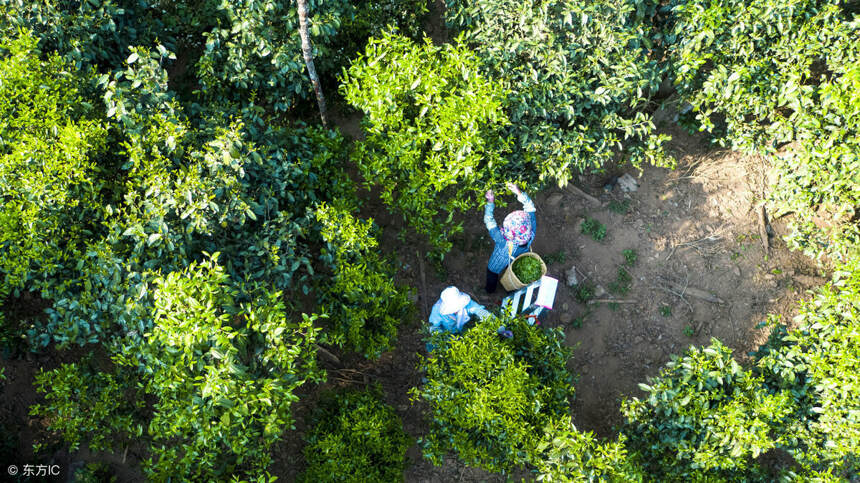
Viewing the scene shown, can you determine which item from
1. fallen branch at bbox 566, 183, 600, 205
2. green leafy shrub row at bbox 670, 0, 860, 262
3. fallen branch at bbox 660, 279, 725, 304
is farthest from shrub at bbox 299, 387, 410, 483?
green leafy shrub row at bbox 670, 0, 860, 262

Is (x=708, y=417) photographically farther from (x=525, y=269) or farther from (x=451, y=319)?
(x=451, y=319)

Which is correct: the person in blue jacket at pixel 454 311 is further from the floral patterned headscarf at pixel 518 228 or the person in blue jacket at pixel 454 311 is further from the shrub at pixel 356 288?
the floral patterned headscarf at pixel 518 228

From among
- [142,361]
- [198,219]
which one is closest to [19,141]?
[198,219]

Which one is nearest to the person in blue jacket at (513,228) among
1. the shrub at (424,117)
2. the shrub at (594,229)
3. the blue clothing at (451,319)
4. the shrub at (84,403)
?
the shrub at (424,117)

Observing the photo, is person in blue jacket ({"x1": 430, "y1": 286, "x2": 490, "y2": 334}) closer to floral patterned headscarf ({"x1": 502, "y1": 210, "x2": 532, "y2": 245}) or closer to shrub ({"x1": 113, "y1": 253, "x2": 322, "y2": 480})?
floral patterned headscarf ({"x1": 502, "y1": 210, "x2": 532, "y2": 245})

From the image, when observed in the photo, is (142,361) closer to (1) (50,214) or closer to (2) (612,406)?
(1) (50,214)

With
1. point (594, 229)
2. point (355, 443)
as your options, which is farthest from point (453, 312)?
point (594, 229)
